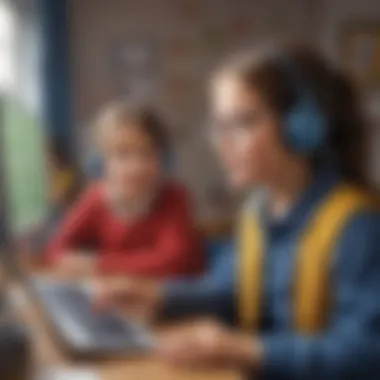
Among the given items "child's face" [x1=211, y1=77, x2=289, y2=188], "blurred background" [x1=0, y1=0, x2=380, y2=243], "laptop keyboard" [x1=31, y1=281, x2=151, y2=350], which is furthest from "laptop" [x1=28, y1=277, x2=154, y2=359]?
"child's face" [x1=211, y1=77, x2=289, y2=188]

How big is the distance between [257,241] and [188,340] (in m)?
0.22

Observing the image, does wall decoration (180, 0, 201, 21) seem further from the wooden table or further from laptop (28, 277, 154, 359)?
the wooden table

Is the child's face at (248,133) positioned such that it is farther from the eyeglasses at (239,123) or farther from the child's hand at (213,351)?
the child's hand at (213,351)

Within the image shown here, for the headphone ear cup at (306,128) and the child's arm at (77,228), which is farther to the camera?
the child's arm at (77,228)

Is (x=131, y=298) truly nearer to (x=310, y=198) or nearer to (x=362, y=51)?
(x=310, y=198)

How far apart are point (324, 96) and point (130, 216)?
0.38 metres

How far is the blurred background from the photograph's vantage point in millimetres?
1273

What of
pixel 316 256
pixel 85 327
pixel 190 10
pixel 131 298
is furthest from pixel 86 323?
pixel 190 10

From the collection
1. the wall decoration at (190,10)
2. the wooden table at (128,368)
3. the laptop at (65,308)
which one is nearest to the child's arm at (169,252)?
the laptop at (65,308)

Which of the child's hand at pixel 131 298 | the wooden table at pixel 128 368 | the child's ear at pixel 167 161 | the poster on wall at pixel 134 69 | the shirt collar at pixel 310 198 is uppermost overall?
the poster on wall at pixel 134 69

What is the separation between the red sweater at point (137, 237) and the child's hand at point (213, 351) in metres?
0.36

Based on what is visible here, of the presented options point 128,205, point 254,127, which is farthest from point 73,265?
point 254,127

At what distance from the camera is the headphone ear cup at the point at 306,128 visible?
111 cm

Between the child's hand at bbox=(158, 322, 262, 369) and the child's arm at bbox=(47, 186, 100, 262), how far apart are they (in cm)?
41
